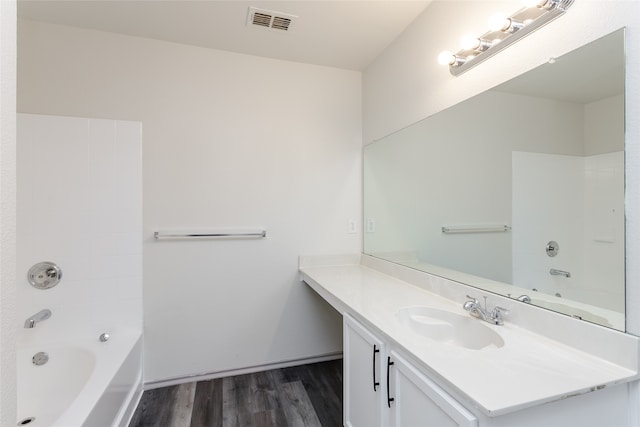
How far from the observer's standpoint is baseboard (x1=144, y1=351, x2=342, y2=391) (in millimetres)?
2094

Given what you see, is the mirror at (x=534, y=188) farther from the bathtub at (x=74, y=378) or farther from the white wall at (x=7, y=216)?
the bathtub at (x=74, y=378)

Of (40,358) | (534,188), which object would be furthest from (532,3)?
(40,358)

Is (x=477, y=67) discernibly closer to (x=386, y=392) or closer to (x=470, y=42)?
(x=470, y=42)

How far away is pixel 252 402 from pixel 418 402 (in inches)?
53.6

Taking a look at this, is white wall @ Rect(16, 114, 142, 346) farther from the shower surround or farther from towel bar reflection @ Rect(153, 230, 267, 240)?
towel bar reflection @ Rect(153, 230, 267, 240)

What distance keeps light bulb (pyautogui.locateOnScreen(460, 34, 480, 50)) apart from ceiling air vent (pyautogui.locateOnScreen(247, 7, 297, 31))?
40.2 inches

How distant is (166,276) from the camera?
6.88 feet

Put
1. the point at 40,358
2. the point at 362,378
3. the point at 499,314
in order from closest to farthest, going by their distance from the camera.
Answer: the point at 499,314 < the point at 362,378 < the point at 40,358

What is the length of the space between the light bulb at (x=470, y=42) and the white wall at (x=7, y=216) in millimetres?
1571

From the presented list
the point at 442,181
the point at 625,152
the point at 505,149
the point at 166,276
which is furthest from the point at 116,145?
the point at 625,152

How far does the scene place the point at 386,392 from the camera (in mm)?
1180

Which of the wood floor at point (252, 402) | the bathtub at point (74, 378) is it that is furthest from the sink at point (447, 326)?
the bathtub at point (74, 378)

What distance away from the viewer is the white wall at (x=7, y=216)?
1.94 feet

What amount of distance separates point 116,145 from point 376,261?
2012 millimetres
